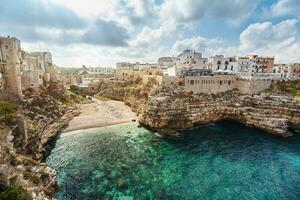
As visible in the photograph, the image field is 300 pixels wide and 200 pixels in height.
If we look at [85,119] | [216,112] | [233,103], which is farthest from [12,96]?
[233,103]

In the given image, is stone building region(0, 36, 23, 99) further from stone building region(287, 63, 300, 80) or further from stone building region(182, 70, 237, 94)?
stone building region(287, 63, 300, 80)

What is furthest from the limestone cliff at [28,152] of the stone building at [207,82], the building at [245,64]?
the building at [245,64]

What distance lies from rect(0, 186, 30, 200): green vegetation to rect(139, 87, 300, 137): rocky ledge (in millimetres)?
32343

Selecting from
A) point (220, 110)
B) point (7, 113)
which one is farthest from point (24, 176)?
point (220, 110)

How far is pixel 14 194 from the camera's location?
1692 cm

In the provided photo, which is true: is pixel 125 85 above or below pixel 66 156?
above

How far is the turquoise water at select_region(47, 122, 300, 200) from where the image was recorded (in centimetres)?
2500

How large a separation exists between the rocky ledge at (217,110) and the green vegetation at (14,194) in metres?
32.3

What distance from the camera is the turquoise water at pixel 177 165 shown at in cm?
2500

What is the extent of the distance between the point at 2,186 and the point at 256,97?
60453 millimetres

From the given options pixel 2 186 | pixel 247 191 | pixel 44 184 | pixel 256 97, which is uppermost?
pixel 256 97

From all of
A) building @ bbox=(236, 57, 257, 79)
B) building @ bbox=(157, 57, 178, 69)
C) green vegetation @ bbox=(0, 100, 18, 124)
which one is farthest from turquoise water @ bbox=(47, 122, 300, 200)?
building @ bbox=(157, 57, 178, 69)

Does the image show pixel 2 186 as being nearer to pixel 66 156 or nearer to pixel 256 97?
pixel 66 156

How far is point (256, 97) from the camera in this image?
55.4 metres
